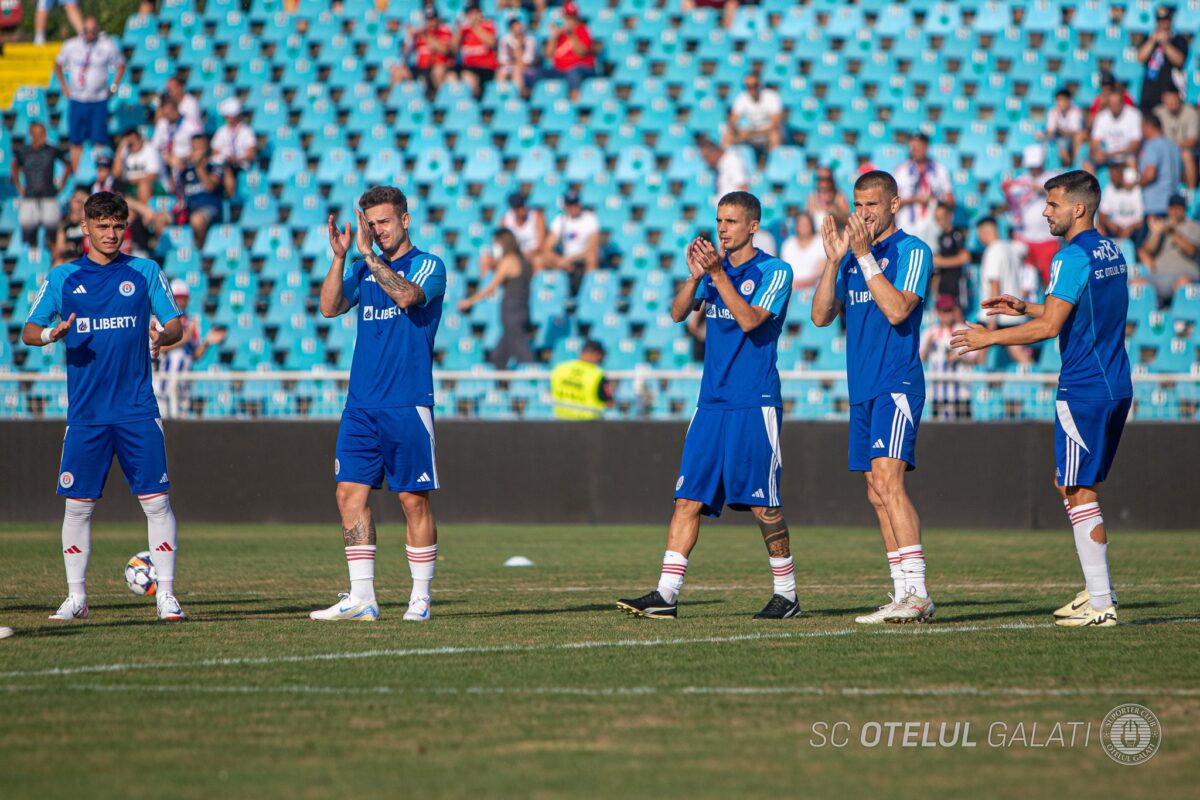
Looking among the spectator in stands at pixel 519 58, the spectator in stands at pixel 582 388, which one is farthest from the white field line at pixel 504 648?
the spectator in stands at pixel 519 58

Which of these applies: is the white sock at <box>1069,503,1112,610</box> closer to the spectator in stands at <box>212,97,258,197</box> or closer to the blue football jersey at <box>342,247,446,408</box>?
the blue football jersey at <box>342,247,446,408</box>

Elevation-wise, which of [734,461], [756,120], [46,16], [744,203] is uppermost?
[46,16]

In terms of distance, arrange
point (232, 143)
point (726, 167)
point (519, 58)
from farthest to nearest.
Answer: point (519, 58)
point (232, 143)
point (726, 167)

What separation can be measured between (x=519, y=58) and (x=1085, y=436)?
16.7 m

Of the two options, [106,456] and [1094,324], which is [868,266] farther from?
[106,456]

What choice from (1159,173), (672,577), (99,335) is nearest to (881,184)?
(672,577)

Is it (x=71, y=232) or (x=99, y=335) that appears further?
(x=71, y=232)

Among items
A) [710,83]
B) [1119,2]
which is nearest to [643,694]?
[710,83]

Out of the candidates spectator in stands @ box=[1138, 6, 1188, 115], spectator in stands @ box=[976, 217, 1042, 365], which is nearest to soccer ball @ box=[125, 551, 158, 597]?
spectator in stands @ box=[976, 217, 1042, 365]

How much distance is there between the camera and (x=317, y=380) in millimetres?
18141

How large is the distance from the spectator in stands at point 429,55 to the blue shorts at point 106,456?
16.0 meters

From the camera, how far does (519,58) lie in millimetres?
23875

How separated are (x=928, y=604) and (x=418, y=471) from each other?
2.81 metres

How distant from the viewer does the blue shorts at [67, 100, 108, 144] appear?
2427 centimetres
